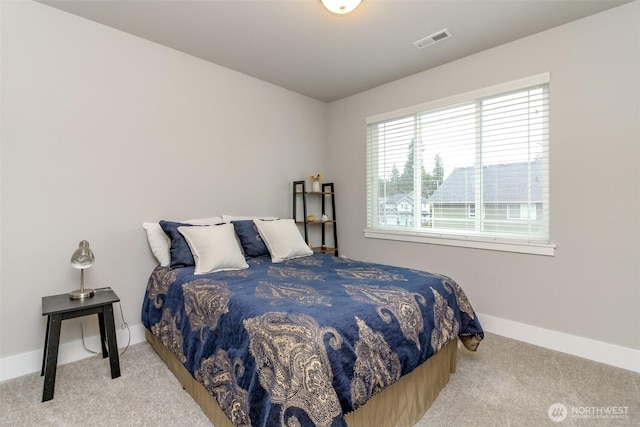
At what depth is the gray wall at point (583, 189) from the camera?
223 centimetres

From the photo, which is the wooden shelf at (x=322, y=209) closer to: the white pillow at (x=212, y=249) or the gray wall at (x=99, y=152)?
the gray wall at (x=99, y=152)

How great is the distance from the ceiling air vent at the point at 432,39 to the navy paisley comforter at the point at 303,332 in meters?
1.97

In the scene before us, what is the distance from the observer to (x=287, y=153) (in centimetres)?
385

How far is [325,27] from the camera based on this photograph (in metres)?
2.48

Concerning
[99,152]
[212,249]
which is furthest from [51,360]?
[99,152]

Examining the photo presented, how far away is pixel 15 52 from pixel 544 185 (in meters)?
4.08

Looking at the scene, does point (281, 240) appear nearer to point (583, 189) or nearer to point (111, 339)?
point (111, 339)

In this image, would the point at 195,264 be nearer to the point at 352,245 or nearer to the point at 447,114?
the point at 352,245

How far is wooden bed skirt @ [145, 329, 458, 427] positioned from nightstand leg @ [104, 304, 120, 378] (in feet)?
1.15

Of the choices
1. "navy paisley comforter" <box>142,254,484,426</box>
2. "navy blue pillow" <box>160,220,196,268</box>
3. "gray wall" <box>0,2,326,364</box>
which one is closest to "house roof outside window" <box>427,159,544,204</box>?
"navy paisley comforter" <box>142,254,484,426</box>

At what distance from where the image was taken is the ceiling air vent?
257 cm

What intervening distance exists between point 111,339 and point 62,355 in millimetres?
610

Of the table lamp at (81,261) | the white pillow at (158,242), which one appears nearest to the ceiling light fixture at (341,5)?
the white pillow at (158,242)

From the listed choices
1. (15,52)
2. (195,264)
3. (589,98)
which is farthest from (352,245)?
(15,52)
